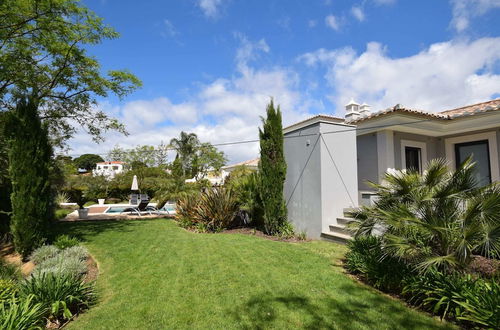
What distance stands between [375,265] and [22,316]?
5776 mm

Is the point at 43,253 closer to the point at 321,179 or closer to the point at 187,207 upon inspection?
the point at 187,207

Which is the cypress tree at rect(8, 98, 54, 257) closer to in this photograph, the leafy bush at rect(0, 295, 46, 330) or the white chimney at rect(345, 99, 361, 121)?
the leafy bush at rect(0, 295, 46, 330)

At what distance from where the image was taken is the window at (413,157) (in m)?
11.6

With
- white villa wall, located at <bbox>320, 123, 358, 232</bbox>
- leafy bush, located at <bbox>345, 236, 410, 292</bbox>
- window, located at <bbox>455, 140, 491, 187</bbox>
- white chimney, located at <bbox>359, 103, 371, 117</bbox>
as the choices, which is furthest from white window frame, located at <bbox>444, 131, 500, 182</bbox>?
leafy bush, located at <bbox>345, 236, 410, 292</bbox>

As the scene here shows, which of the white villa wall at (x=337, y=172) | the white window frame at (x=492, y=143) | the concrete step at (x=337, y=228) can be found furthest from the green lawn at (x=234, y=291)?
the white window frame at (x=492, y=143)

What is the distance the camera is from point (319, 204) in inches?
354

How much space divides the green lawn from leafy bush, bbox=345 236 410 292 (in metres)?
0.31

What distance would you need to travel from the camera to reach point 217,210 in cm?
1117

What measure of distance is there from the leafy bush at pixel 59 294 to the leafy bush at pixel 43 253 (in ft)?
8.44

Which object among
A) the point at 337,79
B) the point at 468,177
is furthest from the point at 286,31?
the point at 468,177

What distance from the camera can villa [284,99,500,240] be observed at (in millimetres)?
9094

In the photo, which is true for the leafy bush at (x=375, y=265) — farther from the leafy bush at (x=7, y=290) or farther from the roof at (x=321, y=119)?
the leafy bush at (x=7, y=290)

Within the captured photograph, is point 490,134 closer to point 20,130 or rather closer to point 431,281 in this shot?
point 431,281

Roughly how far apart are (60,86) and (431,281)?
15.0 m
